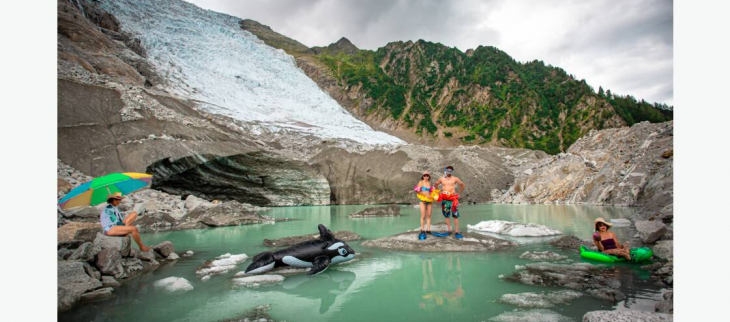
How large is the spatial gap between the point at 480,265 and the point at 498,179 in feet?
96.9

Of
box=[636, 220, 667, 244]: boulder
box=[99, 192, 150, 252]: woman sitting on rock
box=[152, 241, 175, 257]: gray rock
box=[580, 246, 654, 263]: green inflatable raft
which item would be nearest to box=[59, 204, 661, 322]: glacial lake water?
box=[580, 246, 654, 263]: green inflatable raft

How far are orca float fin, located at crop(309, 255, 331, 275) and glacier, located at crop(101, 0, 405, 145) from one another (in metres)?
34.5

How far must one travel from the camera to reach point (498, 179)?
1335 inches

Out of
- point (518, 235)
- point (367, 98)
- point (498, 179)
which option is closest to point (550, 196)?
point (498, 179)

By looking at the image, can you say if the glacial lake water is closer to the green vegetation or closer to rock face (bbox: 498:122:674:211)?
rock face (bbox: 498:122:674:211)

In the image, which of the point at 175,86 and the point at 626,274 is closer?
the point at 626,274

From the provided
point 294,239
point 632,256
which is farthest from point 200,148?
point 632,256

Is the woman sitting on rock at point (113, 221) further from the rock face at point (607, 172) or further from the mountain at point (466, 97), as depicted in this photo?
the mountain at point (466, 97)

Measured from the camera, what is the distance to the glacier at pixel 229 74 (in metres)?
44.1

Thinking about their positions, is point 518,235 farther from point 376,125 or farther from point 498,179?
point 376,125

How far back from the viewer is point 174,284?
5.42 metres

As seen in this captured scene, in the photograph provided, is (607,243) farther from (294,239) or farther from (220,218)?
(220,218)

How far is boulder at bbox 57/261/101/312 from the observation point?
14.5 ft

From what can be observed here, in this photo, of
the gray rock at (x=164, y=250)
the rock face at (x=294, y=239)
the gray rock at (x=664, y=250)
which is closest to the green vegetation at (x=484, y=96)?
the rock face at (x=294, y=239)
